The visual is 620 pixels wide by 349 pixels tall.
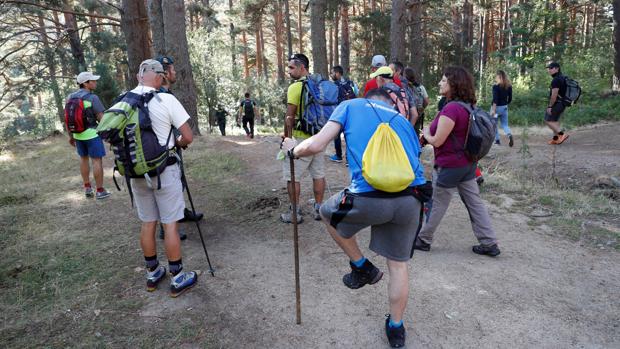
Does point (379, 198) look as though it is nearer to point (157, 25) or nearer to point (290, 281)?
point (290, 281)

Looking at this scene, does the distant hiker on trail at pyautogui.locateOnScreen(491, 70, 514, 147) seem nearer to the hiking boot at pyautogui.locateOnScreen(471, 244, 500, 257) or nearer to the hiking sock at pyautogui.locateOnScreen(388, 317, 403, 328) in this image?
the hiking boot at pyautogui.locateOnScreen(471, 244, 500, 257)

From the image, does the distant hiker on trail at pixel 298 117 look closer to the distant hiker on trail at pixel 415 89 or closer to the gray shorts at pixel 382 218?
the gray shorts at pixel 382 218

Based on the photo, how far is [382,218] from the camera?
8.55ft

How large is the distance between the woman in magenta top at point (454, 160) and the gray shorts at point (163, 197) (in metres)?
2.35

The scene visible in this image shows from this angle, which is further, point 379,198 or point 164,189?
point 164,189

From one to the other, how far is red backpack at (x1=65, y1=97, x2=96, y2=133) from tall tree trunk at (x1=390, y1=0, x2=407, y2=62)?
8.79m

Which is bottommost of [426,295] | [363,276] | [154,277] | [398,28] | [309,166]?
[426,295]

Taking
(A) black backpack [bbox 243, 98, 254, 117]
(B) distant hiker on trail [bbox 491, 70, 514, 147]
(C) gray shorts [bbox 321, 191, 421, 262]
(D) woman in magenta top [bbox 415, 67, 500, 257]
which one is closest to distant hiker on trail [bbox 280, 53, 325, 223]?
(D) woman in magenta top [bbox 415, 67, 500, 257]

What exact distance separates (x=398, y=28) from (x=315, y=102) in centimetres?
876

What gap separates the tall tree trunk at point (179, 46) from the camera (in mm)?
9789

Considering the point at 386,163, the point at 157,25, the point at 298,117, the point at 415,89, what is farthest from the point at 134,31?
the point at 386,163

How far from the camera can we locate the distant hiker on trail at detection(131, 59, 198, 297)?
3.46m

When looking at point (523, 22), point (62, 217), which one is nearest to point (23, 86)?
point (62, 217)

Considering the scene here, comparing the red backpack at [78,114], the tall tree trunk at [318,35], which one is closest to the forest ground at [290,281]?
the red backpack at [78,114]
